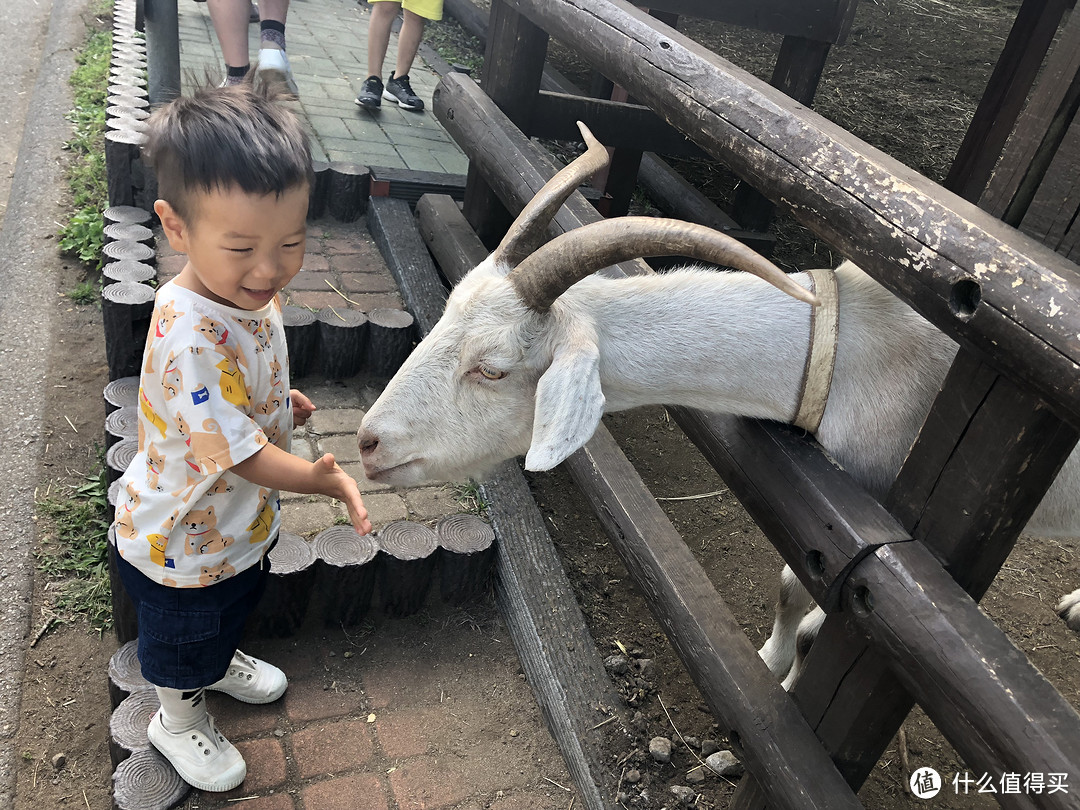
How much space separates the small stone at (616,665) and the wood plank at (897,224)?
1634 millimetres

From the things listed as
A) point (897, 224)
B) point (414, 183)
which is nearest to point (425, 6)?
point (414, 183)

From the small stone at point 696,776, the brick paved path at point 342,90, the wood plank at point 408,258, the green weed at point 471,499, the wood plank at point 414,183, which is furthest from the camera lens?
the brick paved path at point 342,90

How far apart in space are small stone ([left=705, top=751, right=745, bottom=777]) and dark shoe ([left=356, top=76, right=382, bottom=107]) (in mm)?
5125

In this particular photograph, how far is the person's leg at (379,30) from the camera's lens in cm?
587

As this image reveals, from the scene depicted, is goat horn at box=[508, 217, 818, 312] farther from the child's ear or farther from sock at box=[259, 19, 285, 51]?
sock at box=[259, 19, 285, 51]

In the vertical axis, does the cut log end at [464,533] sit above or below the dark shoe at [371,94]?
below

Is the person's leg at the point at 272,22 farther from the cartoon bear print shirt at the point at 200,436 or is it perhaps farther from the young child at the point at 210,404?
the cartoon bear print shirt at the point at 200,436

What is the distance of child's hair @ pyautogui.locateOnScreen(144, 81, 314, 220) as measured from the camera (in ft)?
5.56

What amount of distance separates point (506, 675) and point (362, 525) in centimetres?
121

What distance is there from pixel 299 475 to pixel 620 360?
865 millimetres

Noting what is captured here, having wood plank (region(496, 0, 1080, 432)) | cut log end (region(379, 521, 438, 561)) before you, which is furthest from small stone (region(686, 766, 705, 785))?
wood plank (region(496, 0, 1080, 432))

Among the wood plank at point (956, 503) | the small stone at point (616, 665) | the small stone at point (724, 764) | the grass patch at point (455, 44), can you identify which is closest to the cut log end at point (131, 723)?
the small stone at point (616, 665)

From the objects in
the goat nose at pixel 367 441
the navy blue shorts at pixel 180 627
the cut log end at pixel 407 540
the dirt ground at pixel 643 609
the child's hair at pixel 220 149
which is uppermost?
the child's hair at pixel 220 149

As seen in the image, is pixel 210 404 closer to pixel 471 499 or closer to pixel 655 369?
pixel 655 369
